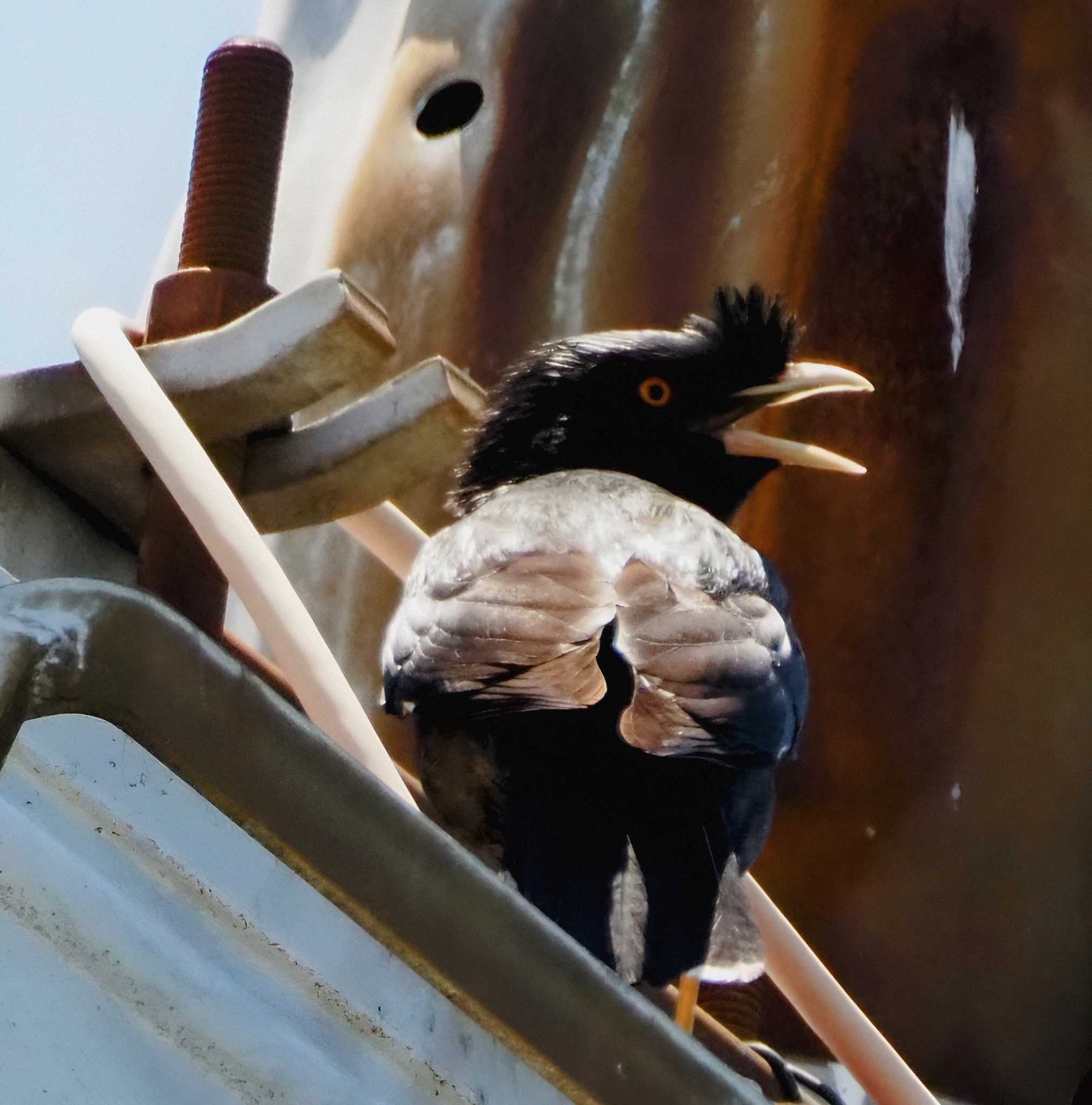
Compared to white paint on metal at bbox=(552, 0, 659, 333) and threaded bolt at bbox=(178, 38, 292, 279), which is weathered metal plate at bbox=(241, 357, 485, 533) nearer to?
threaded bolt at bbox=(178, 38, 292, 279)

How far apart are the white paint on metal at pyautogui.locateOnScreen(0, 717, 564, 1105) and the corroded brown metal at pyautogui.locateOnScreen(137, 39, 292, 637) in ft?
2.27

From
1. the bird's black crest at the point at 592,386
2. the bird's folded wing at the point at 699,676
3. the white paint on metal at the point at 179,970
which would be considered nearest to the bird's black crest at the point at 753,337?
the bird's black crest at the point at 592,386

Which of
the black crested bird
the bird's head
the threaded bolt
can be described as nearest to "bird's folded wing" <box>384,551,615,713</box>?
the black crested bird

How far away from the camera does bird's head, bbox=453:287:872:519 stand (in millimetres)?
2586

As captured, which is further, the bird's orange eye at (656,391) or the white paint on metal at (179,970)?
the bird's orange eye at (656,391)

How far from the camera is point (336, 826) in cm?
77

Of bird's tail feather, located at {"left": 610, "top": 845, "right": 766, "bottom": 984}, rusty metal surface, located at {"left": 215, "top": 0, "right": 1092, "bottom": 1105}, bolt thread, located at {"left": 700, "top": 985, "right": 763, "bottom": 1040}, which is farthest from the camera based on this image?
rusty metal surface, located at {"left": 215, "top": 0, "right": 1092, "bottom": 1105}

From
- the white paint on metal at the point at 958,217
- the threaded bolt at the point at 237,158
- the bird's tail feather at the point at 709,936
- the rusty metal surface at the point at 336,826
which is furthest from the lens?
the white paint on metal at the point at 958,217

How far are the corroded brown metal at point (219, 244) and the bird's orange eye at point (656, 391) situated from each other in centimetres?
76

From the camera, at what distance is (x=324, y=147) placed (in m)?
3.98

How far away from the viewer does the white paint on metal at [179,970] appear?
3.01 ft

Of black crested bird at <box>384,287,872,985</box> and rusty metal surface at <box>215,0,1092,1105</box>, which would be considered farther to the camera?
rusty metal surface at <box>215,0,1092,1105</box>

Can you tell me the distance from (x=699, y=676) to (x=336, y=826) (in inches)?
37.0

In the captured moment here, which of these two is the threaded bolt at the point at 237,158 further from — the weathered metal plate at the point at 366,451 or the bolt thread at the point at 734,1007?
the bolt thread at the point at 734,1007
